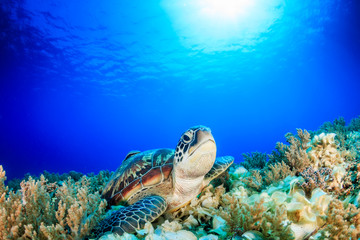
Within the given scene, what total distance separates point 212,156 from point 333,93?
89480 millimetres

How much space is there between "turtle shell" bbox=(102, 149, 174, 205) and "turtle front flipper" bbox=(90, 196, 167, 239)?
51 centimetres

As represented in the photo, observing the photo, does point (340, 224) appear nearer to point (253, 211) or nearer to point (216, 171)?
point (253, 211)

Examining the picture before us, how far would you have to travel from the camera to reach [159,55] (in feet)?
93.6

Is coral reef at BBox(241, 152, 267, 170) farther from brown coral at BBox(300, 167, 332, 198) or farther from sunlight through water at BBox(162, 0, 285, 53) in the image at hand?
sunlight through water at BBox(162, 0, 285, 53)

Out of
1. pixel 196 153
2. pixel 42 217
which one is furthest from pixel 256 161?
pixel 42 217

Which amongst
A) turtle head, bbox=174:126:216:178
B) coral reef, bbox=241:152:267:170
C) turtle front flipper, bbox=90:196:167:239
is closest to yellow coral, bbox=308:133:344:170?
coral reef, bbox=241:152:267:170

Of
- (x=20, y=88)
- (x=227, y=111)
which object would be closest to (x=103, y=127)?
(x=20, y=88)

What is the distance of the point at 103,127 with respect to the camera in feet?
251

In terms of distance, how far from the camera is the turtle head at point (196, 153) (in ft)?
6.78

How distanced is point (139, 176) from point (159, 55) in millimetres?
28408

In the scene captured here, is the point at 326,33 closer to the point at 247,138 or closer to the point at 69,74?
the point at 69,74

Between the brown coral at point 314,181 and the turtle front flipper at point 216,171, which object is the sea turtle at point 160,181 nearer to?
the turtle front flipper at point 216,171

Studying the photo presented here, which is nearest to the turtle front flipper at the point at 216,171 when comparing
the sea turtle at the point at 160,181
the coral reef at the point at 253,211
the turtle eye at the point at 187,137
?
the sea turtle at the point at 160,181

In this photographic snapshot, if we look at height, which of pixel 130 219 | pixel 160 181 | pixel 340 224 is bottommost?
pixel 340 224
